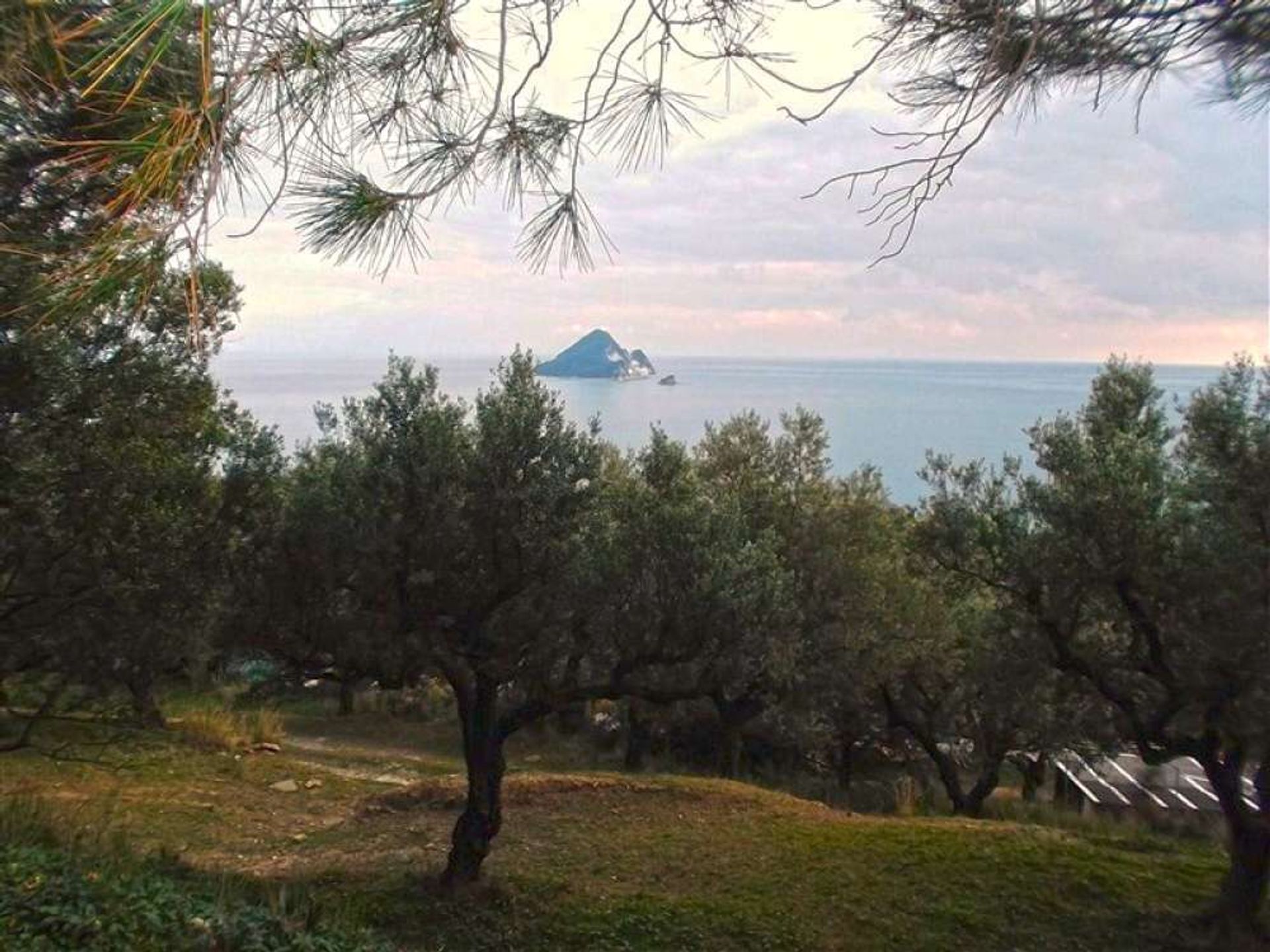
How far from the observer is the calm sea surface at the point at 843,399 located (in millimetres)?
7832

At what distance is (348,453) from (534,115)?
4332 mm

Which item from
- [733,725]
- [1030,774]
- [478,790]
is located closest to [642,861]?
[478,790]

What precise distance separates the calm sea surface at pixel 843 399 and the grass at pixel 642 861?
11.5 ft

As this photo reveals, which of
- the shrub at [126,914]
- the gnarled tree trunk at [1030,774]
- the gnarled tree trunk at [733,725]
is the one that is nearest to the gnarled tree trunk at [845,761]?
the gnarled tree trunk at [733,725]

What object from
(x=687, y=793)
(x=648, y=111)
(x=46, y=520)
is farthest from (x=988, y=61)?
(x=687, y=793)

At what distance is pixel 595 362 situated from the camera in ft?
34.3

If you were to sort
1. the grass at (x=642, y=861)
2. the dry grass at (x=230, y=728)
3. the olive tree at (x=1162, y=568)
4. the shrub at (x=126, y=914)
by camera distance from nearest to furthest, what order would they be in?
the shrub at (x=126, y=914) → the olive tree at (x=1162, y=568) → the grass at (x=642, y=861) → the dry grass at (x=230, y=728)

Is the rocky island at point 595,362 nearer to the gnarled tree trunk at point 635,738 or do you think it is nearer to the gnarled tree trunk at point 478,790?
the gnarled tree trunk at point 478,790

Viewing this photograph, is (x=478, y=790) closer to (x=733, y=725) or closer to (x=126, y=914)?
(x=126, y=914)

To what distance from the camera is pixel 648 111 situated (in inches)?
115

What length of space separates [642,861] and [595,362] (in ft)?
17.4

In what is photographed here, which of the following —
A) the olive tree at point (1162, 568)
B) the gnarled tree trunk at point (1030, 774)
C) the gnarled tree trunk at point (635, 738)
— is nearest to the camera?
the olive tree at point (1162, 568)

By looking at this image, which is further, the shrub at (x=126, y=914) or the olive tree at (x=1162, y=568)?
the olive tree at (x=1162, y=568)

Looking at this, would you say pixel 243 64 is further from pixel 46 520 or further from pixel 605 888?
pixel 605 888
